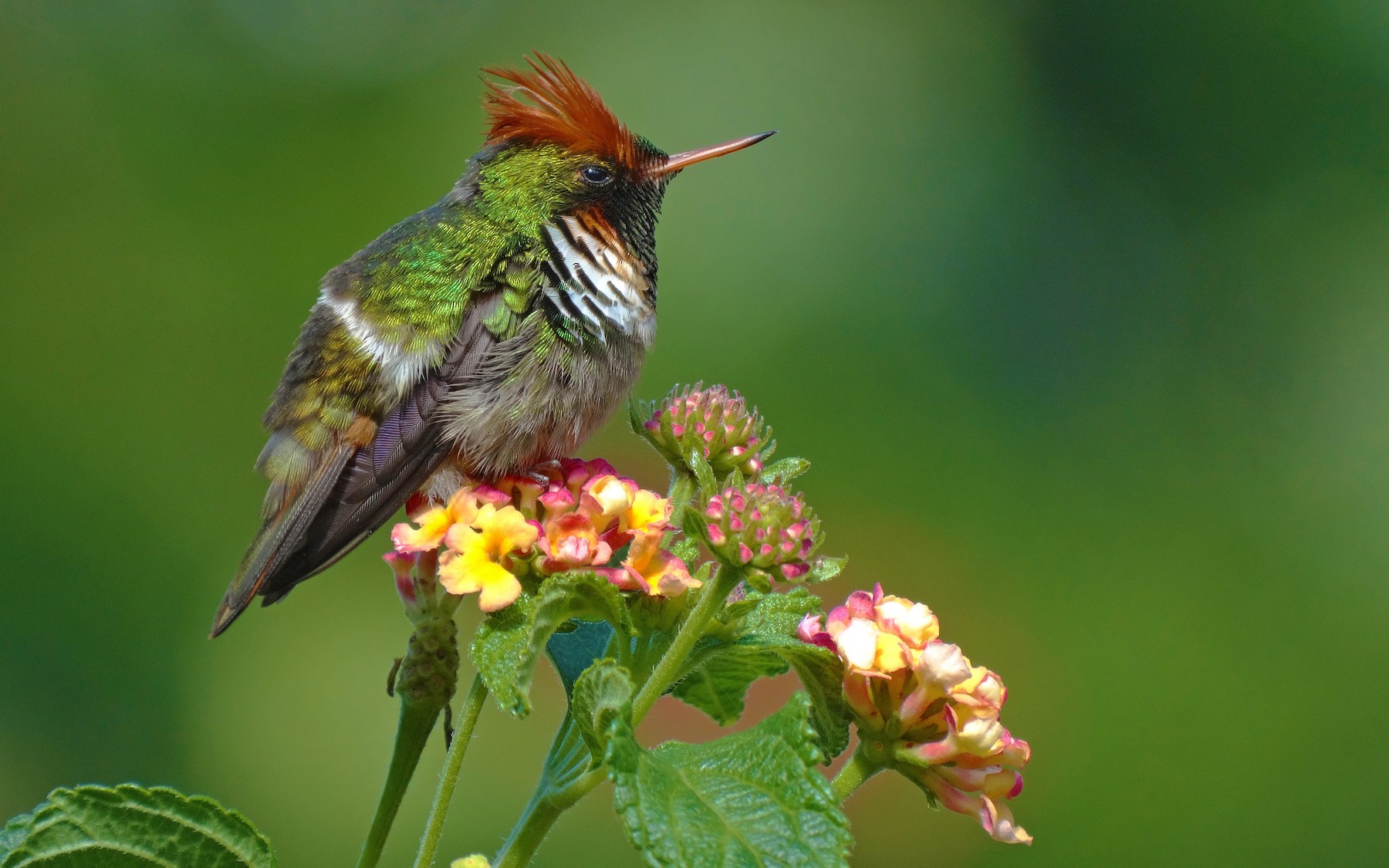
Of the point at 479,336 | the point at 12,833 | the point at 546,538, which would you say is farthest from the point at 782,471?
the point at 12,833

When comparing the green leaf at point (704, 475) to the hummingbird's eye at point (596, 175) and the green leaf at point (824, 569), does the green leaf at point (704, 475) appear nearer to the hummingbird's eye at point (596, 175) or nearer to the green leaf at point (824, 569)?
the green leaf at point (824, 569)

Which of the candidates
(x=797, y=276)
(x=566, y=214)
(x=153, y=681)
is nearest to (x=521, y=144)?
(x=566, y=214)

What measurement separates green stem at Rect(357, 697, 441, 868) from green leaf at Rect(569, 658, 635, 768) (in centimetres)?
25

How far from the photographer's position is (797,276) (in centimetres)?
448

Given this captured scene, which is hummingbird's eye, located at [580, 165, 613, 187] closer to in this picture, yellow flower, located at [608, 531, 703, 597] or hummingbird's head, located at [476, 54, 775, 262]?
hummingbird's head, located at [476, 54, 775, 262]

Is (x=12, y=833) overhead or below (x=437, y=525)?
below

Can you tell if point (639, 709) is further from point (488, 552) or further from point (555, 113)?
point (555, 113)

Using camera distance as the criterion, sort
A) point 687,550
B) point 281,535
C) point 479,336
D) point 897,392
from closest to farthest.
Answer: point 687,550 < point 281,535 < point 479,336 < point 897,392

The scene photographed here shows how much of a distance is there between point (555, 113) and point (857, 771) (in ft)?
3.78

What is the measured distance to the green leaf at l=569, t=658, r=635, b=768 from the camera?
87 cm

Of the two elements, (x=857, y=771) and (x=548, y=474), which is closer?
(x=857, y=771)

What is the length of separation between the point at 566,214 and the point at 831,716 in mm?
955

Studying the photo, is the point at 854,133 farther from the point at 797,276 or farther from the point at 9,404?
the point at 9,404

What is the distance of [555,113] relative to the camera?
1790mm
